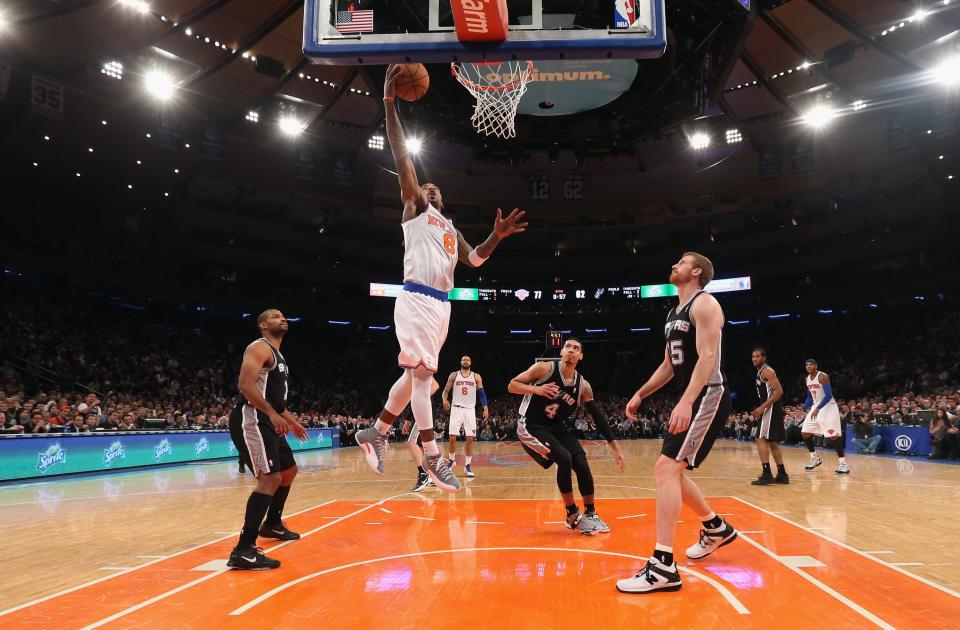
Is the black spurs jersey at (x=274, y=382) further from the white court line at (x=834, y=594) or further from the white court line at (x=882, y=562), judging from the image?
the white court line at (x=882, y=562)

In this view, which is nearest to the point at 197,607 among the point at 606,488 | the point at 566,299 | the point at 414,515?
the point at 414,515

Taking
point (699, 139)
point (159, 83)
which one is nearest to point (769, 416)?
point (699, 139)

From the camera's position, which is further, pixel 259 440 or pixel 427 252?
pixel 259 440

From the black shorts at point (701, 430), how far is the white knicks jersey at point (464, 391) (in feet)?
27.7

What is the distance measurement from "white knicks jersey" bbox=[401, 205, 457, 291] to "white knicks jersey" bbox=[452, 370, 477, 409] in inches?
314

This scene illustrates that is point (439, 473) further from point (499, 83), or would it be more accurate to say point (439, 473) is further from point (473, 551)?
point (499, 83)

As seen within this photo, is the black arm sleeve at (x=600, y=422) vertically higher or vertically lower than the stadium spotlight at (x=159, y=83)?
lower

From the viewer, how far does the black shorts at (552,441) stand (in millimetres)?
6477

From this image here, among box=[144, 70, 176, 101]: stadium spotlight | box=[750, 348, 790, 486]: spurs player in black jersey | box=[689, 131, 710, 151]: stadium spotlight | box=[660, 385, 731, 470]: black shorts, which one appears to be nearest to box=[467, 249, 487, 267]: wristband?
box=[660, 385, 731, 470]: black shorts

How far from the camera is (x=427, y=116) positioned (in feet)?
61.4

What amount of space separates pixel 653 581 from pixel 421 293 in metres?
2.68

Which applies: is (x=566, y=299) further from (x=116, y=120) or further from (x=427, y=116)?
(x=116, y=120)

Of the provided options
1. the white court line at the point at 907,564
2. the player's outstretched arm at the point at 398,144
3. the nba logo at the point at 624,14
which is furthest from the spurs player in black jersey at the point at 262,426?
the white court line at the point at 907,564

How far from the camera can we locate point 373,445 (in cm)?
536
